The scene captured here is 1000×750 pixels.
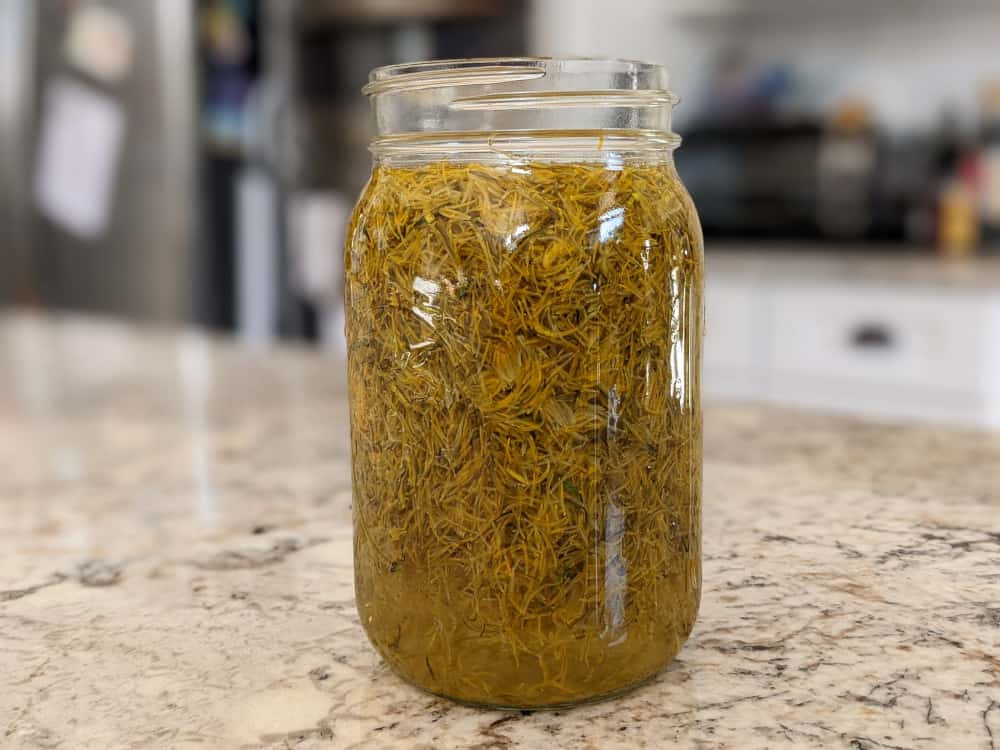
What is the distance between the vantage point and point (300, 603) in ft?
1.98

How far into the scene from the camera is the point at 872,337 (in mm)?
2129

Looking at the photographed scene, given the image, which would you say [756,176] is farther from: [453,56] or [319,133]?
[319,133]

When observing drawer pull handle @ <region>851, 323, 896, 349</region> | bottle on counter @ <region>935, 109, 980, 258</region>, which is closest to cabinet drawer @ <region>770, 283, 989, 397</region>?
drawer pull handle @ <region>851, 323, 896, 349</region>

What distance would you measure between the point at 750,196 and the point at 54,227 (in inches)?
77.8

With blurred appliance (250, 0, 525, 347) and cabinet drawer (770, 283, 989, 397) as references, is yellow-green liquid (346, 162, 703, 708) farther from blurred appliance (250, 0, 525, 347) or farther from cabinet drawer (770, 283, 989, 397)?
blurred appliance (250, 0, 525, 347)

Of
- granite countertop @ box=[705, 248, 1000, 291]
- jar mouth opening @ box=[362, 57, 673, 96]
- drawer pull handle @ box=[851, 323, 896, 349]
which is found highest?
jar mouth opening @ box=[362, 57, 673, 96]

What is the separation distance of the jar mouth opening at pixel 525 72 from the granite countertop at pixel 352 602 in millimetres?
264

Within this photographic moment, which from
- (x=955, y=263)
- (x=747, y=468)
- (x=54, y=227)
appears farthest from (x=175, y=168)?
(x=747, y=468)

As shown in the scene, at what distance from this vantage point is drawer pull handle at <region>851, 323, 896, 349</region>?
2104 mm

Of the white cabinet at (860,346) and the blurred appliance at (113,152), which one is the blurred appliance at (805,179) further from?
the blurred appliance at (113,152)

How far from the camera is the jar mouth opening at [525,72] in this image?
1.47 ft

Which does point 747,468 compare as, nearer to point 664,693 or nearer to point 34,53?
point 664,693

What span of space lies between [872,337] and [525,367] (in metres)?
1.84

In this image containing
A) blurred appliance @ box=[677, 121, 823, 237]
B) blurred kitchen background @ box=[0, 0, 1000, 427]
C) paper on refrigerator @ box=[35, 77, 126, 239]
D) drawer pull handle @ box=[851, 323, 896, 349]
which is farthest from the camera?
paper on refrigerator @ box=[35, 77, 126, 239]
